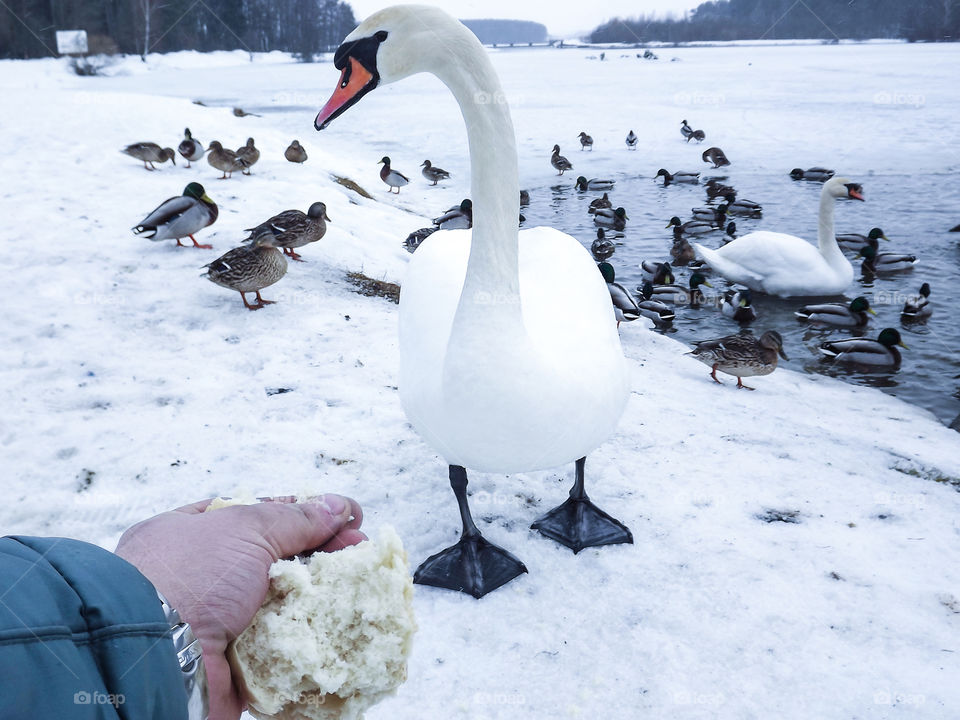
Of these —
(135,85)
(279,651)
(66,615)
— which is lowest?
(279,651)

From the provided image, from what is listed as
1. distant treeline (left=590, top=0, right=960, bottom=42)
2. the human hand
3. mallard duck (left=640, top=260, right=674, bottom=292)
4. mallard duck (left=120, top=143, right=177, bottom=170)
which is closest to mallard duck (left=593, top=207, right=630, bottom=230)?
mallard duck (left=640, top=260, right=674, bottom=292)

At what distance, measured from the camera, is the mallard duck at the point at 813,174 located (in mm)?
16109

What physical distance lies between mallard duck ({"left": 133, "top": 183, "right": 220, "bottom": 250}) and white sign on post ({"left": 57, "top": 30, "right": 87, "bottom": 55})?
139ft

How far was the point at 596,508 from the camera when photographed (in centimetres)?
367

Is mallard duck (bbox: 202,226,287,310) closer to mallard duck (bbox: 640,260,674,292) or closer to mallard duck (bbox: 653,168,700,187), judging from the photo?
mallard duck (bbox: 640,260,674,292)

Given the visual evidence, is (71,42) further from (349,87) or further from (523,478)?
(523,478)

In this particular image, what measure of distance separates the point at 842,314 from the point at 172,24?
57063 millimetres

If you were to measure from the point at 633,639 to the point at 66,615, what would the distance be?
8.04 ft

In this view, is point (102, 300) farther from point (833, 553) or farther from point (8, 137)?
point (8, 137)

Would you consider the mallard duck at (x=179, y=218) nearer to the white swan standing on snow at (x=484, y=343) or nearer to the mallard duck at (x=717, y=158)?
the white swan standing on snow at (x=484, y=343)

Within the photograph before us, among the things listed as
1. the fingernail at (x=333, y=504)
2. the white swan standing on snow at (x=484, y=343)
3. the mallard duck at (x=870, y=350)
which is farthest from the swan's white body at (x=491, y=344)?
the mallard duck at (x=870, y=350)

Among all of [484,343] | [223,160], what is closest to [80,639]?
[484,343]

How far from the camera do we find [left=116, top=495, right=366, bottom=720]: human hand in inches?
56.6

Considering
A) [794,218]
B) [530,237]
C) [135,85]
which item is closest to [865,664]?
[530,237]
